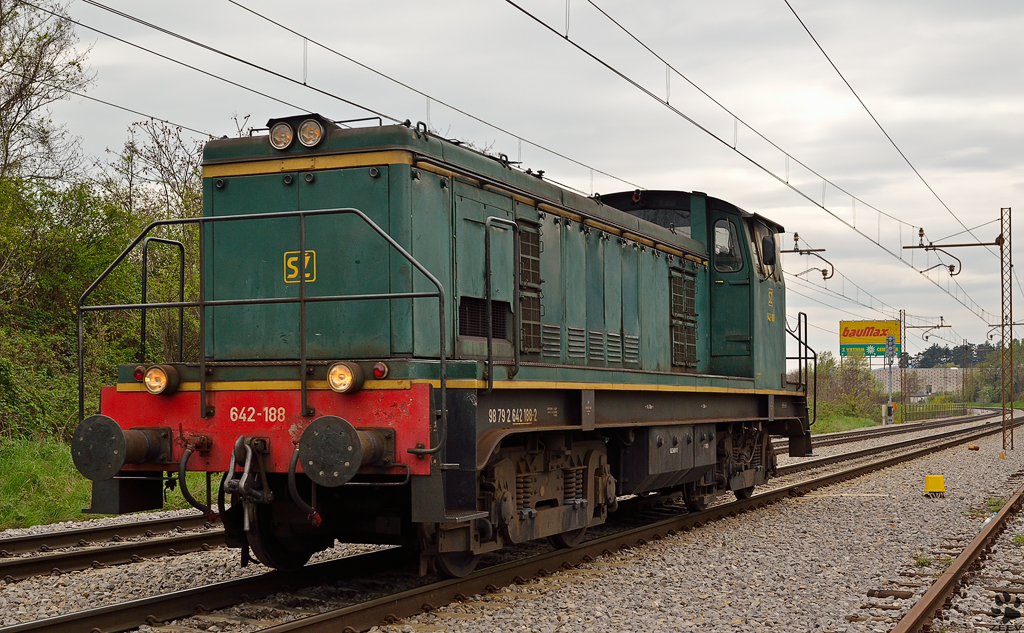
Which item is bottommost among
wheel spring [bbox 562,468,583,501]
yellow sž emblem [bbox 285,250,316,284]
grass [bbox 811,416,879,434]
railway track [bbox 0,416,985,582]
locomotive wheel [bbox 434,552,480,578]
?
grass [bbox 811,416,879,434]

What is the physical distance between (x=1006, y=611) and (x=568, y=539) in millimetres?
3124

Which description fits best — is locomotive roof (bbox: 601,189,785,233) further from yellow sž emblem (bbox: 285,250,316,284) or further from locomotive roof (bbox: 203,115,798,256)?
yellow sž emblem (bbox: 285,250,316,284)

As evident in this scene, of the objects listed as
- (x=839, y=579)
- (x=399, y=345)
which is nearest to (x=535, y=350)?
(x=399, y=345)

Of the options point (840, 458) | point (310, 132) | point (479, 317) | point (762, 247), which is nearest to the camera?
point (310, 132)

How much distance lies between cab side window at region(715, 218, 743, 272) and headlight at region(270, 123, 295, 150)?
19.3 feet

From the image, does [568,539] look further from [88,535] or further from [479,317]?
[88,535]

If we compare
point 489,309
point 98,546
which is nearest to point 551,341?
point 489,309

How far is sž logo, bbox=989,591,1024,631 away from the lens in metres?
5.45

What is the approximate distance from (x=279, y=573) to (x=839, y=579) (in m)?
3.92

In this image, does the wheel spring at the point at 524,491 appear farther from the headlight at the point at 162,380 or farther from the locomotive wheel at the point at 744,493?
the locomotive wheel at the point at 744,493

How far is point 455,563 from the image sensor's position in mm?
6156

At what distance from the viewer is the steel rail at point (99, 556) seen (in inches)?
258

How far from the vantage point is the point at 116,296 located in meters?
18.7

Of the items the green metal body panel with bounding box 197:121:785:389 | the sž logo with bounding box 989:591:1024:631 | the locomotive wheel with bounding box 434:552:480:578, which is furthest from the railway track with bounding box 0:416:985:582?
the sž logo with bounding box 989:591:1024:631
